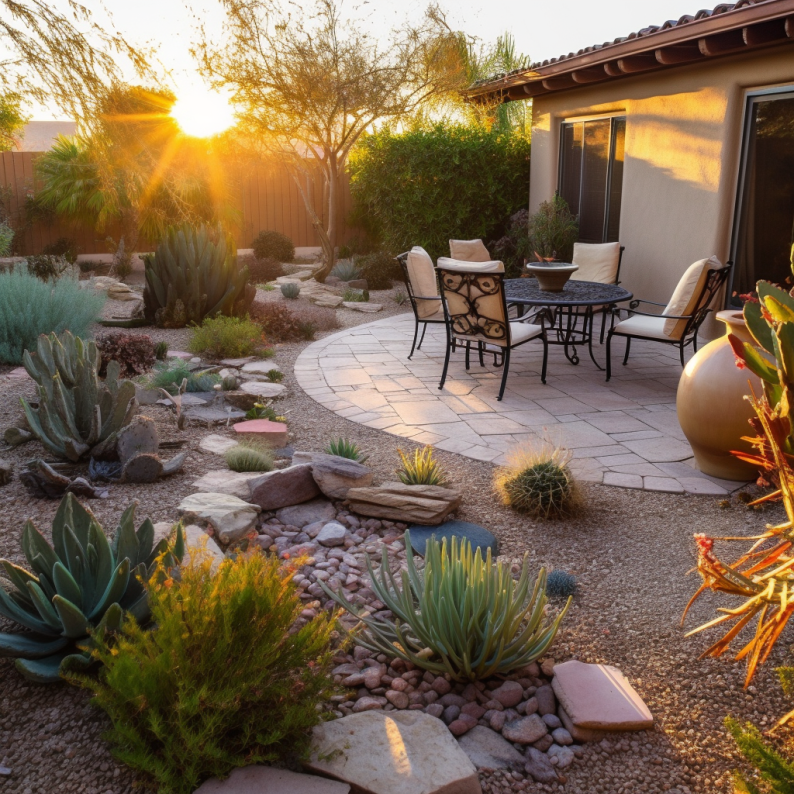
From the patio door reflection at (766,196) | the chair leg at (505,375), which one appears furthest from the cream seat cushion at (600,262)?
the chair leg at (505,375)

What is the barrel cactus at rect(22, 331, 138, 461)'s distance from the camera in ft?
13.4

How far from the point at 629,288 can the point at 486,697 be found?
7.33 m

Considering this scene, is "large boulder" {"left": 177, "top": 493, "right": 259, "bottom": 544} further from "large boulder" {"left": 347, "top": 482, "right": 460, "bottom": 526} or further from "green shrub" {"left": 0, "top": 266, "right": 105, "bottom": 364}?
"green shrub" {"left": 0, "top": 266, "right": 105, "bottom": 364}

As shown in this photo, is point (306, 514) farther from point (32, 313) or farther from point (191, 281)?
point (191, 281)

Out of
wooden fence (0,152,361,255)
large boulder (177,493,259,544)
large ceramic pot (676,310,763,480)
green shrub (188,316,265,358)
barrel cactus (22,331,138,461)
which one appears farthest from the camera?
wooden fence (0,152,361,255)

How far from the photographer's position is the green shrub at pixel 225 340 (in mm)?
7246

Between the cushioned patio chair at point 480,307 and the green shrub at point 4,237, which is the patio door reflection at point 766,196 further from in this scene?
the green shrub at point 4,237

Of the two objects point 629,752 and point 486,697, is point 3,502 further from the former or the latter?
point 629,752

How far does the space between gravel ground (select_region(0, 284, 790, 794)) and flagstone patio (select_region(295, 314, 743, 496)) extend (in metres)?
0.33

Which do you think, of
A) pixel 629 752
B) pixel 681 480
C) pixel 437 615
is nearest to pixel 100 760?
pixel 437 615

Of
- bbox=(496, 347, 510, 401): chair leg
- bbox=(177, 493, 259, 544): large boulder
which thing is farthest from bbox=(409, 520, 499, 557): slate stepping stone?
bbox=(496, 347, 510, 401): chair leg

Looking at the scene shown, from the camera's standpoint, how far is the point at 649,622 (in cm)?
278

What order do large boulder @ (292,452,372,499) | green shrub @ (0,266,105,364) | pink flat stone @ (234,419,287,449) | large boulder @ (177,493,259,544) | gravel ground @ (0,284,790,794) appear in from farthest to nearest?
green shrub @ (0,266,105,364) → pink flat stone @ (234,419,287,449) → large boulder @ (292,452,372,499) → large boulder @ (177,493,259,544) → gravel ground @ (0,284,790,794)

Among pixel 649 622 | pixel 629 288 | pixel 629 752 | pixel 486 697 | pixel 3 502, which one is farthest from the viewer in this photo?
pixel 629 288
